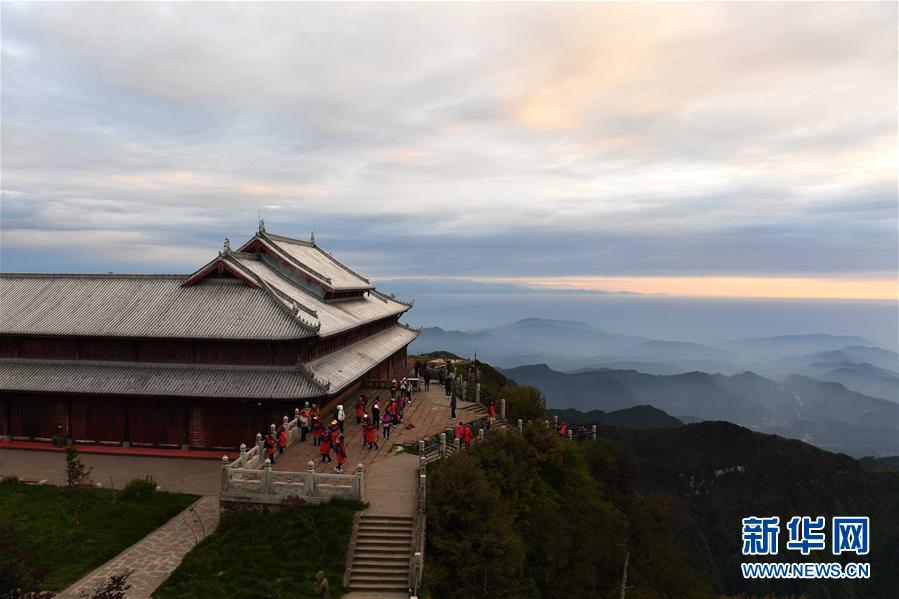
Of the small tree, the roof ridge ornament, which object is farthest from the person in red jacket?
the small tree

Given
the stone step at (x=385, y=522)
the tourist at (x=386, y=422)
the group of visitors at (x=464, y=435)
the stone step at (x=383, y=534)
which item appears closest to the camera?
the stone step at (x=383, y=534)

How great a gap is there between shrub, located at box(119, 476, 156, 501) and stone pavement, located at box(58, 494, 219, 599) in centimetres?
253

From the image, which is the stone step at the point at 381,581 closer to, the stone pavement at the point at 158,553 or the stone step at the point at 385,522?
the stone step at the point at 385,522

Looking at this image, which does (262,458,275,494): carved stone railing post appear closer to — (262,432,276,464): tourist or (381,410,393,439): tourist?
(262,432,276,464): tourist

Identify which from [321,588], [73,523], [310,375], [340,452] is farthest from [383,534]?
[73,523]

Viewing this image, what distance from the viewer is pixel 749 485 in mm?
105188

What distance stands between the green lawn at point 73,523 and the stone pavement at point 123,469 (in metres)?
1.42

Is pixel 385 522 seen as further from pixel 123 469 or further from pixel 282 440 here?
pixel 123 469

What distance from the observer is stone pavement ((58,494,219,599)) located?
60.0 ft

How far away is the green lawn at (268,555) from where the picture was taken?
1759cm

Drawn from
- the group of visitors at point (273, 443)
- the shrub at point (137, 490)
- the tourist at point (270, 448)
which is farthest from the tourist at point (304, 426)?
the shrub at point (137, 490)

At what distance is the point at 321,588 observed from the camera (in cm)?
1573

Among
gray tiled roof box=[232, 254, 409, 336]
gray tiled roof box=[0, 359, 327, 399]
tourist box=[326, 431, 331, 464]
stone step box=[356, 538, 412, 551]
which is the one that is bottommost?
stone step box=[356, 538, 412, 551]

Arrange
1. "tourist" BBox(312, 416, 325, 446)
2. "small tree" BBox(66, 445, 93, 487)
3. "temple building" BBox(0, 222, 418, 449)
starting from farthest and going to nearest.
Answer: "temple building" BBox(0, 222, 418, 449)
"tourist" BBox(312, 416, 325, 446)
"small tree" BBox(66, 445, 93, 487)
